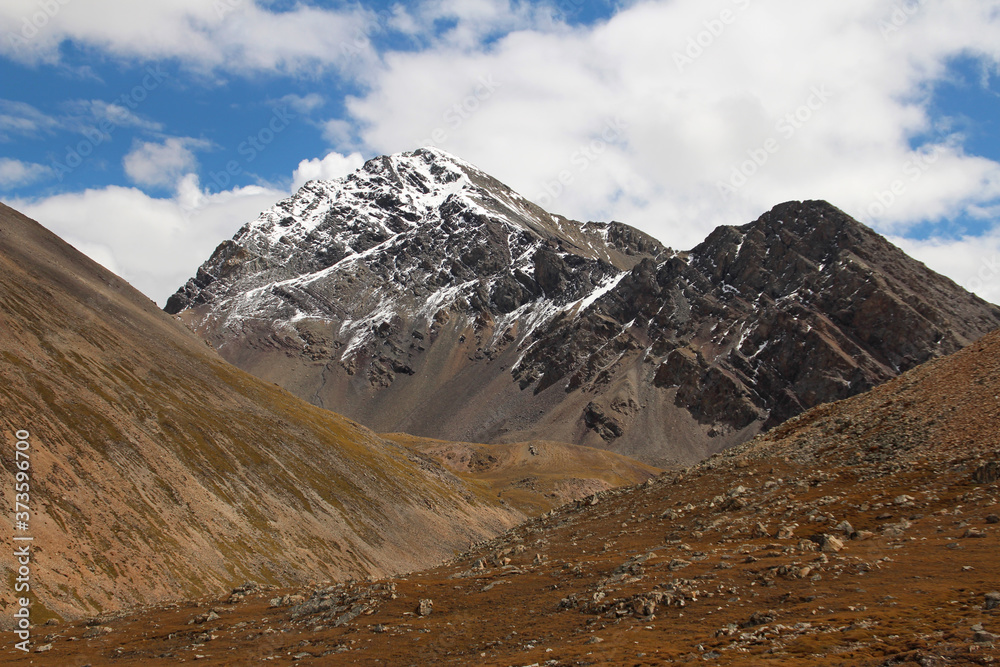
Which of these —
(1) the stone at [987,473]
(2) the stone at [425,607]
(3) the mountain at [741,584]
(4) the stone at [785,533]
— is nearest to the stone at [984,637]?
(3) the mountain at [741,584]

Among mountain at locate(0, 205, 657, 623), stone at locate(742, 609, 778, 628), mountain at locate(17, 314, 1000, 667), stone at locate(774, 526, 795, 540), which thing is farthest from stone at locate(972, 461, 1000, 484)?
mountain at locate(0, 205, 657, 623)

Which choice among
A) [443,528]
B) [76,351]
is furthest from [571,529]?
[76,351]

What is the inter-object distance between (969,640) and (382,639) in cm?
2300

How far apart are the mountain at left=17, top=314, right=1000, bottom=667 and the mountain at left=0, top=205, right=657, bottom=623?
79.2 feet

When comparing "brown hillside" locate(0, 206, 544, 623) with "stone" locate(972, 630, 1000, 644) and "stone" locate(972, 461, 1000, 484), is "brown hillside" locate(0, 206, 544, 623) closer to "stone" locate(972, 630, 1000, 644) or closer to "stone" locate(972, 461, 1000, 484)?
"stone" locate(972, 630, 1000, 644)

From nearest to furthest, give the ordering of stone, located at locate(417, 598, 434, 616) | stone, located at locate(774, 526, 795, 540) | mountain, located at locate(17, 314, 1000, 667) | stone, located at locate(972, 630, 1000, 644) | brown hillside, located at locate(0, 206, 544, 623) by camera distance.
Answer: stone, located at locate(972, 630, 1000, 644), mountain, located at locate(17, 314, 1000, 667), stone, located at locate(417, 598, 434, 616), stone, located at locate(774, 526, 795, 540), brown hillside, located at locate(0, 206, 544, 623)

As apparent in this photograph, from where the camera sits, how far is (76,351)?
299 feet

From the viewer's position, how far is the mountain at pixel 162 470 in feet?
204

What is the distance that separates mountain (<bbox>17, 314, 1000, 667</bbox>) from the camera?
2083cm

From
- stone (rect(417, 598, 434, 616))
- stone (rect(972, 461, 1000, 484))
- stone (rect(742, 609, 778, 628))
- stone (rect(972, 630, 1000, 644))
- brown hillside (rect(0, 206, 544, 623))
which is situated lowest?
brown hillside (rect(0, 206, 544, 623))

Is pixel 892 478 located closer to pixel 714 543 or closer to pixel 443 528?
pixel 714 543

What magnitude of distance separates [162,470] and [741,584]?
74.4 metres

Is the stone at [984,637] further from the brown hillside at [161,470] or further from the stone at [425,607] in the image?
the brown hillside at [161,470]

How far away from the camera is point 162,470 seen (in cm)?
7944
